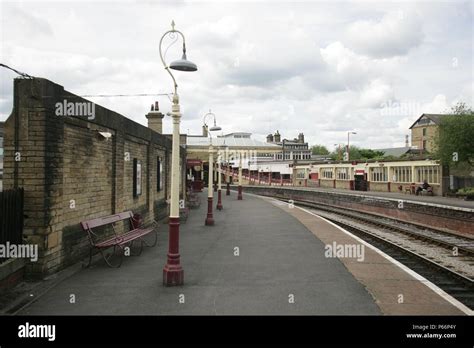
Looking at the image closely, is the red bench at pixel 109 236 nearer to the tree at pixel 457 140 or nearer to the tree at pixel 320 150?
the tree at pixel 457 140

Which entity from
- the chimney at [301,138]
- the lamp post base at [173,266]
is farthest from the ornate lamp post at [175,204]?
the chimney at [301,138]

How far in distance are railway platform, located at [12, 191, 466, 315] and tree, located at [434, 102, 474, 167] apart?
76.7 feet

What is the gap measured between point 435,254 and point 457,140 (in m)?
20.9

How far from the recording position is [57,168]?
25.8 ft

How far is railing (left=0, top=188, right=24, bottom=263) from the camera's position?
671 centimetres

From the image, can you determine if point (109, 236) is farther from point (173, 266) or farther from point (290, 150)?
point (290, 150)

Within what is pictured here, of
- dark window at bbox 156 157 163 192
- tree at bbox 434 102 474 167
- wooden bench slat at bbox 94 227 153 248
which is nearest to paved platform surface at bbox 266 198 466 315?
wooden bench slat at bbox 94 227 153 248

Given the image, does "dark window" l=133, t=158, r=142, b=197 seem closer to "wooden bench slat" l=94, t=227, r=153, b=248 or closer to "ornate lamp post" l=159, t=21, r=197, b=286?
"wooden bench slat" l=94, t=227, r=153, b=248

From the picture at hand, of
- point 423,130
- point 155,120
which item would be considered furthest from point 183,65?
point 423,130

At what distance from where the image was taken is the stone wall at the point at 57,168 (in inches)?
289

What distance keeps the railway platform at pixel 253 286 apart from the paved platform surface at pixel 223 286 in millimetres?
15
